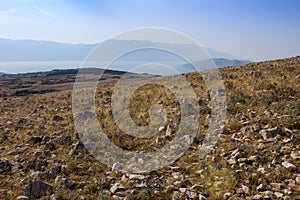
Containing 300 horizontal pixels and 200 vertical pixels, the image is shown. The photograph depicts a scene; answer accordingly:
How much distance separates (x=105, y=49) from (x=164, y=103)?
4.65 metres

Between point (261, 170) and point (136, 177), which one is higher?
point (261, 170)

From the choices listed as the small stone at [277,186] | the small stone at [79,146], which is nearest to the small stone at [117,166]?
the small stone at [79,146]

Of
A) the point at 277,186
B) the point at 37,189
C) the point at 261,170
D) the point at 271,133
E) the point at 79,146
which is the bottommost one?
the point at 37,189

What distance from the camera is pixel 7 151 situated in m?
12.1

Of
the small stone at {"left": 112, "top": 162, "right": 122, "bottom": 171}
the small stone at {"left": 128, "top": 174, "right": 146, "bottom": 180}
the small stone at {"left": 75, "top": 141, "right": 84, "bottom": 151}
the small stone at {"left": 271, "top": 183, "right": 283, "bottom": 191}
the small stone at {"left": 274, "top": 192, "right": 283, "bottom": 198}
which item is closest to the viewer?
the small stone at {"left": 274, "top": 192, "right": 283, "bottom": 198}

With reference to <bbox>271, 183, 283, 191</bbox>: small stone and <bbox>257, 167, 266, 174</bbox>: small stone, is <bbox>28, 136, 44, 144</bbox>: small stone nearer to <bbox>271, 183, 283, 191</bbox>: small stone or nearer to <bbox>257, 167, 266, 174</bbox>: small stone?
<bbox>257, 167, 266, 174</bbox>: small stone

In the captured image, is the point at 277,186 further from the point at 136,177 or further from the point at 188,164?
the point at 136,177

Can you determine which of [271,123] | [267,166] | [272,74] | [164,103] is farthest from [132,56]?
[272,74]

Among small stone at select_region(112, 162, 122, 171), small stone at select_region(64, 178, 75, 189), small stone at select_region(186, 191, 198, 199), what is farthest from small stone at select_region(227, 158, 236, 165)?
small stone at select_region(64, 178, 75, 189)

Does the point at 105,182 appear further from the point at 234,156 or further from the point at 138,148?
the point at 234,156

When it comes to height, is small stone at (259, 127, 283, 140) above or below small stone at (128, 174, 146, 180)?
above

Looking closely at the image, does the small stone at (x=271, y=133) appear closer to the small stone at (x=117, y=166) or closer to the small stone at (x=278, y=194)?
the small stone at (x=278, y=194)

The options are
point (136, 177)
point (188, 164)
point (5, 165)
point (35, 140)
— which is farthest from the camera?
point (35, 140)

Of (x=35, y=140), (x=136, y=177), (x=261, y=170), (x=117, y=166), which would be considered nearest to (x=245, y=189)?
(x=261, y=170)
